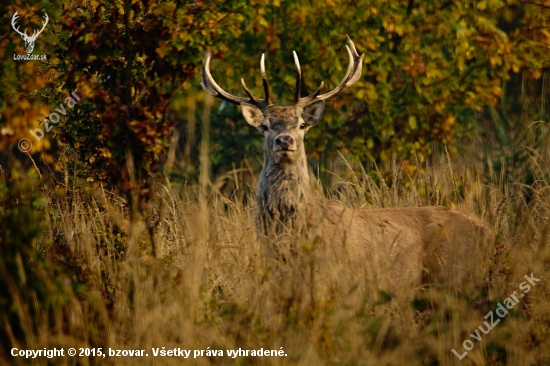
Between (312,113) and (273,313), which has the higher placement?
(312,113)

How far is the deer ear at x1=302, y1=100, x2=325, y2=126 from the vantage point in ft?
25.1

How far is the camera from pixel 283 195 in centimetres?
700

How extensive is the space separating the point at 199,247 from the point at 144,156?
0.89m

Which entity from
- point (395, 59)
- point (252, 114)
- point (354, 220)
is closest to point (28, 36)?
point (252, 114)

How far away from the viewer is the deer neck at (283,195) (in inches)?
273

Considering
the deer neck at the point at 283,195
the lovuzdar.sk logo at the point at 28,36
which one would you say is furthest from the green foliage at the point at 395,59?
the lovuzdar.sk logo at the point at 28,36

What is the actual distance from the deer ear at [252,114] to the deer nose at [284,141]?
763mm

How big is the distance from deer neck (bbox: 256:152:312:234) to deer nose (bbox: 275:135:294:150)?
21 centimetres

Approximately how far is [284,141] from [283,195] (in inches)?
17.8

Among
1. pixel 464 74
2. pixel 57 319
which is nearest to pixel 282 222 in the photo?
pixel 57 319

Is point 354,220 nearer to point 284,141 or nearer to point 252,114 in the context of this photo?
point 284,141

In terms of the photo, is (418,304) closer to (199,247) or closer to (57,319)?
(199,247)

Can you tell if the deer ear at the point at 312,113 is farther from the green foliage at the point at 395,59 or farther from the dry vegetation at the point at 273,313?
the green foliage at the point at 395,59

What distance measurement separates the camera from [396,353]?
14.8 feet
